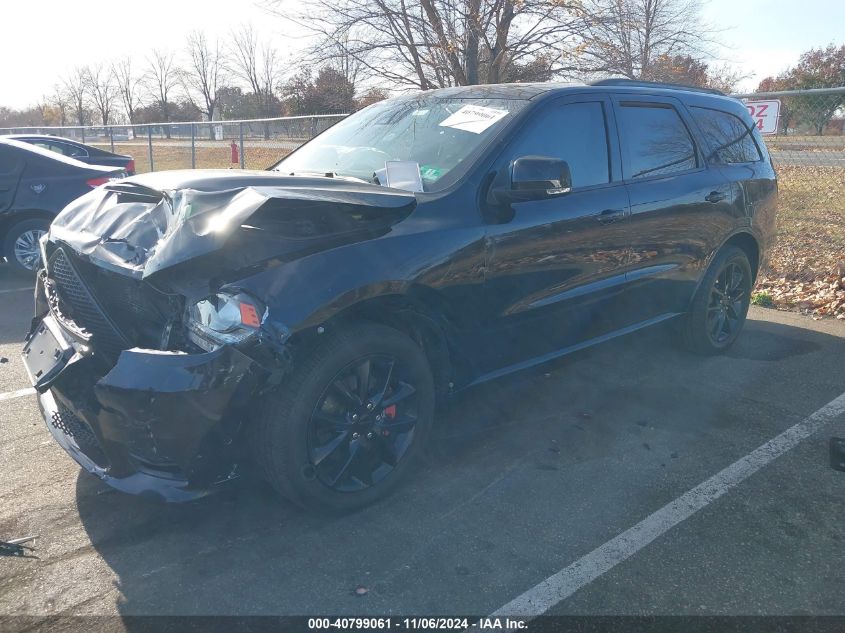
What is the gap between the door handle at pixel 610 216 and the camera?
13.7 feet

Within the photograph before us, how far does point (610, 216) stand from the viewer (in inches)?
167

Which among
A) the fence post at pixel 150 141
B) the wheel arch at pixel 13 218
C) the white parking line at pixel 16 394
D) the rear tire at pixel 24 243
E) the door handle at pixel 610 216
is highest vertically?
the fence post at pixel 150 141

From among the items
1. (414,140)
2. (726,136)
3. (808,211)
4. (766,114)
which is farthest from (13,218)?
(808,211)

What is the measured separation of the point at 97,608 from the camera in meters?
2.59

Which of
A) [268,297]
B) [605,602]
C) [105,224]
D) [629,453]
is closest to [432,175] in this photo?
[268,297]

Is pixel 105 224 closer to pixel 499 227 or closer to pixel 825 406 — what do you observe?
pixel 499 227

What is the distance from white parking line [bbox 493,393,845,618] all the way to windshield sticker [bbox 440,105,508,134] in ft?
7.12

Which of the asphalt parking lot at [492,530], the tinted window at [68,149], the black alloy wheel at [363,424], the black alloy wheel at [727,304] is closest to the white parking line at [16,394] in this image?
the asphalt parking lot at [492,530]

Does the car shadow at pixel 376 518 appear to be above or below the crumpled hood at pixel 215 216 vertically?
below

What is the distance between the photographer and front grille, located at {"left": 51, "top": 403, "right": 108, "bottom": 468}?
3.00 metres

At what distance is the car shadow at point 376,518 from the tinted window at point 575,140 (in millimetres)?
1119

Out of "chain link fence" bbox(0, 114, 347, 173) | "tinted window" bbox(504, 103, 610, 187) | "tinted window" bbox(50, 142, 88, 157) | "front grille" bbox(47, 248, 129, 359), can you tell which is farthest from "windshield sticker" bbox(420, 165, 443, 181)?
"tinted window" bbox(50, 142, 88, 157)

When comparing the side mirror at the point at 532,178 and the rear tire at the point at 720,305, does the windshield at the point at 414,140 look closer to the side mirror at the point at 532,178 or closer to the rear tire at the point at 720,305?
the side mirror at the point at 532,178

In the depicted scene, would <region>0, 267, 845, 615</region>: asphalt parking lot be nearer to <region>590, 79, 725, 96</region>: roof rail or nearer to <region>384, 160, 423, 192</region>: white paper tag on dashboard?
<region>384, 160, 423, 192</region>: white paper tag on dashboard
